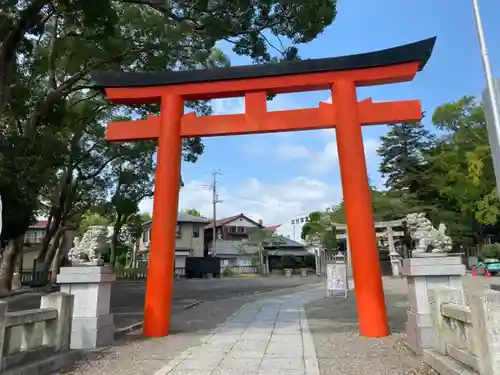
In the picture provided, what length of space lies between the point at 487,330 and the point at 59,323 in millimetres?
5077

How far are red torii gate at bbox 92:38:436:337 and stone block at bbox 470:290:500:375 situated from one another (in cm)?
356

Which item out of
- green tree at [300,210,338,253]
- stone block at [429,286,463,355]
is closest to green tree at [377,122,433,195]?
green tree at [300,210,338,253]

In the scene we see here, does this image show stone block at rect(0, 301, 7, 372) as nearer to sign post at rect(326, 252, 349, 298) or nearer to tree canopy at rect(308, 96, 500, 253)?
sign post at rect(326, 252, 349, 298)

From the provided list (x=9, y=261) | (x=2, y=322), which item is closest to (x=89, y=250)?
(x=2, y=322)

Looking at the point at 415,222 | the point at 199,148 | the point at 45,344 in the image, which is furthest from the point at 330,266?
the point at 45,344

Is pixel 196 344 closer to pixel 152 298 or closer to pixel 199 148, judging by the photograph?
pixel 152 298

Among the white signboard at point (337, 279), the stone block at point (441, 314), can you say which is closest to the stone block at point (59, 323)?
the stone block at point (441, 314)

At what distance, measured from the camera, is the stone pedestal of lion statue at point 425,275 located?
19.9ft

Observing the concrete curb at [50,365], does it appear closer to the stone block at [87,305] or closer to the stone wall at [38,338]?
the stone wall at [38,338]

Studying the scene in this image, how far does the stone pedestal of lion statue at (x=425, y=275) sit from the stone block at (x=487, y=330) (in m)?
2.47

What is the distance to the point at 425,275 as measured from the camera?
6277 mm

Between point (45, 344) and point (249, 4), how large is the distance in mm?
9515

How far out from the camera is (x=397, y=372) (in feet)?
16.3

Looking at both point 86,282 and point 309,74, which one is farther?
point 309,74
